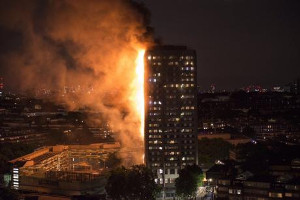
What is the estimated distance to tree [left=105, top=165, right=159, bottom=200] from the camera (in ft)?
63.7

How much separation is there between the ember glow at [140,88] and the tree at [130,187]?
232 inches

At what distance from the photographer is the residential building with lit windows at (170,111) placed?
24391mm

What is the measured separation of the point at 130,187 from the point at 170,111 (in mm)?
6382

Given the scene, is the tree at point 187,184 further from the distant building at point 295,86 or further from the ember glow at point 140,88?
the distant building at point 295,86

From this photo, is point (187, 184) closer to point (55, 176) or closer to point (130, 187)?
point (130, 187)

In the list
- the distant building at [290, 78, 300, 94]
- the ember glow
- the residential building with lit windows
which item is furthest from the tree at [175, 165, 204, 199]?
the distant building at [290, 78, 300, 94]

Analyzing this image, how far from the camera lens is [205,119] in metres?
54.3

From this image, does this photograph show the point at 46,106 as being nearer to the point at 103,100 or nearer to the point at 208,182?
the point at 103,100

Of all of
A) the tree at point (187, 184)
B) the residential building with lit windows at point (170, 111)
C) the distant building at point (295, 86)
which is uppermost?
the distant building at point (295, 86)

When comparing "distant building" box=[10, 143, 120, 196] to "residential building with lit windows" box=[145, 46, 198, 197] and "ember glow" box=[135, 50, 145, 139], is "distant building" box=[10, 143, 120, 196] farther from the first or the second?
"ember glow" box=[135, 50, 145, 139]

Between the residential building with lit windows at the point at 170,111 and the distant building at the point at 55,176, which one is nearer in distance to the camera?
the distant building at the point at 55,176

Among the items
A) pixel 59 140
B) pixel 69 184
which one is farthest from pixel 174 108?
pixel 59 140

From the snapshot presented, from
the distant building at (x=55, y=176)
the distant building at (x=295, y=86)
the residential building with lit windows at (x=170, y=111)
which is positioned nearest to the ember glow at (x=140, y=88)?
the residential building with lit windows at (x=170, y=111)

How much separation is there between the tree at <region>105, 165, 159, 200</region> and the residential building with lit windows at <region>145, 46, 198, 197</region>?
4.26 metres
